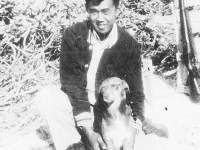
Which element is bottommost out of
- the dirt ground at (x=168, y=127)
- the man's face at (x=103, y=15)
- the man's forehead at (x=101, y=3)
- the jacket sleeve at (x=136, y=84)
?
the dirt ground at (x=168, y=127)

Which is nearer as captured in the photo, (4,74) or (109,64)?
(109,64)

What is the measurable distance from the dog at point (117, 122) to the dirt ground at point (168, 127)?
2.87 ft

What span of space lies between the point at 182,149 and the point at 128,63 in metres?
1.44

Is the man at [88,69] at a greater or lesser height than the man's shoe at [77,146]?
greater

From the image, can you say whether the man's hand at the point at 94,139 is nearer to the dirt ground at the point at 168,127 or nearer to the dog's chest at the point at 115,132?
the dog's chest at the point at 115,132

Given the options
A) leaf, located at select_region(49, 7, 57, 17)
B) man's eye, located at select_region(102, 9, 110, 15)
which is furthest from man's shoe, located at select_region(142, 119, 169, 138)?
leaf, located at select_region(49, 7, 57, 17)

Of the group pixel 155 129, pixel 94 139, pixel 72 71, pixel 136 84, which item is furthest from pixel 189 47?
pixel 94 139

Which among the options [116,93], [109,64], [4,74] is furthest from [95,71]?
[4,74]

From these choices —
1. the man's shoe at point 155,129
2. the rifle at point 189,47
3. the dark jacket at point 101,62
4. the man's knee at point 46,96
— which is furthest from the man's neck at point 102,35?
the rifle at point 189,47

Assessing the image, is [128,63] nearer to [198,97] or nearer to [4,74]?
[198,97]

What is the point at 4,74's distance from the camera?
5.12 metres

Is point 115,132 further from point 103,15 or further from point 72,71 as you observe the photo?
point 103,15

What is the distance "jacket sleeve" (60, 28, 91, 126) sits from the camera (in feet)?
10.0

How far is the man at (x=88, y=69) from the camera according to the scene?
3.02m
